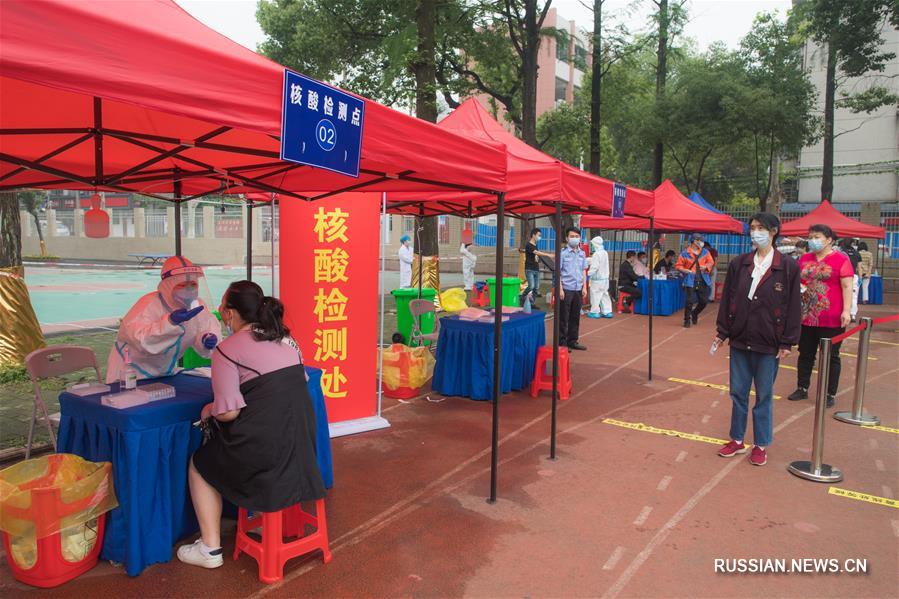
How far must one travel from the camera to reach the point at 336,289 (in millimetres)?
5266

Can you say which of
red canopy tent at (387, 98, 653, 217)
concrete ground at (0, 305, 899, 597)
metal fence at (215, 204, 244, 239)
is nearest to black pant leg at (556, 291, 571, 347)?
red canopy tent at (387, 98, 653, 217)

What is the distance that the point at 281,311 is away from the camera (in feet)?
9.83

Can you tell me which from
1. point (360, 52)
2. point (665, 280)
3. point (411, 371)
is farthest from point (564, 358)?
point (360, 52)

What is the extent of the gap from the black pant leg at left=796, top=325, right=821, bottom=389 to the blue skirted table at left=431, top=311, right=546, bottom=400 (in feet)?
9.24

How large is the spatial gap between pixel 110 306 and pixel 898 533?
48.6 ft

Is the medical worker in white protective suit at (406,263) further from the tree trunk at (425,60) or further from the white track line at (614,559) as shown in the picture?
the white track line at (614,559)

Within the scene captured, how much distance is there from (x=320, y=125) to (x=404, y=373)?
13.9 feet

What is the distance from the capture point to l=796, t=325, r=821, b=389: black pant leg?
619 centimetres

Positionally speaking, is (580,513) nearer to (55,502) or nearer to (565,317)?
(55,502)

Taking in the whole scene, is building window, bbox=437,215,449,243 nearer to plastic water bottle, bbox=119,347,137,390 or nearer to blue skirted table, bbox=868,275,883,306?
blue skirted table, bbox=868,275,883,306

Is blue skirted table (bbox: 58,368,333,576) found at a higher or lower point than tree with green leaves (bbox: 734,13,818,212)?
lower

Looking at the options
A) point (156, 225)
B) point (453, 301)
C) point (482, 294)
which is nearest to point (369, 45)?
point (482, 294)

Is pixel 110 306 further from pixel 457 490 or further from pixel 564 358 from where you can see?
pixel 457 490

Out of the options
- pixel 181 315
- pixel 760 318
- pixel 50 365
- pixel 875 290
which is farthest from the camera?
Result: pixel 875 290
